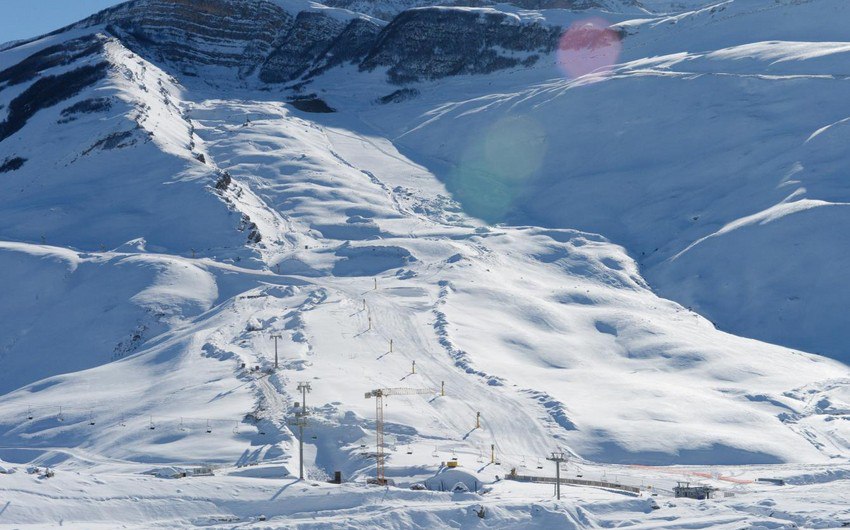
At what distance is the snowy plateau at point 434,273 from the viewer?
4631 centimetres

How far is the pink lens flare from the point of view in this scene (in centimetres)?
13425

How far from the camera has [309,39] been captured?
15688 centimetres

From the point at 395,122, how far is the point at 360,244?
151 ft

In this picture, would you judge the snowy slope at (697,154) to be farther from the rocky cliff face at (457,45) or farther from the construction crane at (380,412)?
the construction crane at (380,412)

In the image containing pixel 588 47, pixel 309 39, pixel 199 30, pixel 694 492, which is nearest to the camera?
pixel 694 492

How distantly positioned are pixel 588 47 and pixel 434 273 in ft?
223

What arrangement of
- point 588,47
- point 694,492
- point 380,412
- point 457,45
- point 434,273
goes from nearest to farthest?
point 694,492 < point 380,412 < point 434,273 < point 588,47 < point 457,45

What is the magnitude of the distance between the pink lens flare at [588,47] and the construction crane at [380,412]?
81012 millimetres

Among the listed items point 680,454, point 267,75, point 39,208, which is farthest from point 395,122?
point 680,454

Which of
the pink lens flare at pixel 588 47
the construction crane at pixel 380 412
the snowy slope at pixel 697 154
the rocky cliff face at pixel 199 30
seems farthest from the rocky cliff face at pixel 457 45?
the construction crane at pixel 380 412

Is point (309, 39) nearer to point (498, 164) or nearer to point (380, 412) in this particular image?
point (498, 164)

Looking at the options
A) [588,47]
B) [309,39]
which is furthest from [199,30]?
[588,47]

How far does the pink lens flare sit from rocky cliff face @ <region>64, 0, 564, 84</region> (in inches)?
114

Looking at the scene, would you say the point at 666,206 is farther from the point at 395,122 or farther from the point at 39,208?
the point at 39,208
